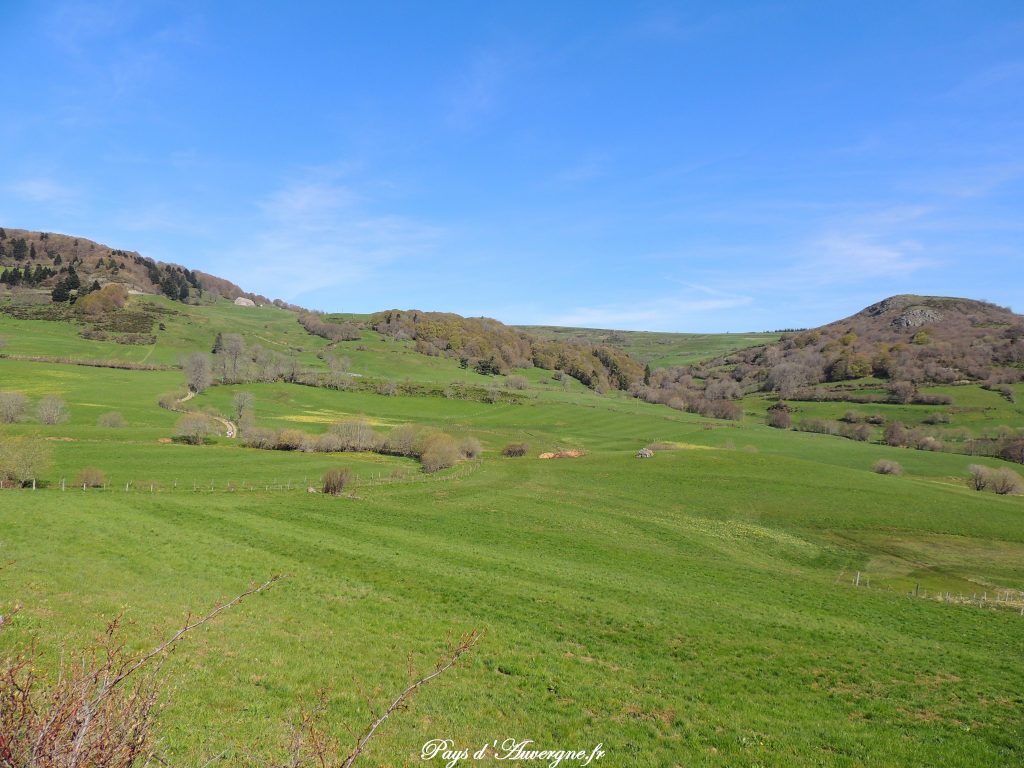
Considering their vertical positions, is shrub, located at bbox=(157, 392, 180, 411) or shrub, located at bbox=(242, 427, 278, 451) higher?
shrub, located at bbox=(157, 392, 180, 411)

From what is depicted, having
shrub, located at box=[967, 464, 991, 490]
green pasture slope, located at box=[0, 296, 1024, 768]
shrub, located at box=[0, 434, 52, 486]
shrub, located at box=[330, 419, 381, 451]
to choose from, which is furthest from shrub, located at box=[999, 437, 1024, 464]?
shrub, located at box=[0, 434, 52, 486]

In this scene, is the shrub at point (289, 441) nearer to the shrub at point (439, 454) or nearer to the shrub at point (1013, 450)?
the shrub at point (439, 454)

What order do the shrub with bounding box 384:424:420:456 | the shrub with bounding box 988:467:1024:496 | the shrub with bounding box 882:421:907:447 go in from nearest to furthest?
the shrub with bounding box 988:467:1024:496 < the shrub with bounding box 384:424:420:456 < the shrub with bounding box 882:421:907:447

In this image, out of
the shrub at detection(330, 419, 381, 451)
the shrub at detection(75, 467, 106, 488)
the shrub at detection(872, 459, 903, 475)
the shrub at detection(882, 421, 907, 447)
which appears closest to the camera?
the shrub at detection(75, 467, 106, 488)

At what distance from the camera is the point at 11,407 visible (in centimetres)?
7644

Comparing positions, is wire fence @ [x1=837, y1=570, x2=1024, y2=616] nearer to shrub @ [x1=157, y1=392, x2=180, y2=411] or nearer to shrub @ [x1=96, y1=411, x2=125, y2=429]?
shrub @ [x1=96, y1=411, x2=125, y2=429]

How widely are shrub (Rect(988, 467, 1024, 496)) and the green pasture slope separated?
11432 millimetres

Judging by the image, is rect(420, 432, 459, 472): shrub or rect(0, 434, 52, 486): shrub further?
rect(420, 432, 459, 472): shrub

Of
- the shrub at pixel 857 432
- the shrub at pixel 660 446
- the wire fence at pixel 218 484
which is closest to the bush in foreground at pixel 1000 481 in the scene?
the shrub at pixel 660 446

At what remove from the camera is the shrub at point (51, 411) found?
7669 cm

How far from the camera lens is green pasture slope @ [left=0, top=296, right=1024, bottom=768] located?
48.8ft

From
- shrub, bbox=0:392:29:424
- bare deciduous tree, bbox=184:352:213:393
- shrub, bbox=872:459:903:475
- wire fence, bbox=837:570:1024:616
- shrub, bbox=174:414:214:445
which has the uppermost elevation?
bare deciduous tree, bbox=184:352:213:393

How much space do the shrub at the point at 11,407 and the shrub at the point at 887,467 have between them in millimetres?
126577

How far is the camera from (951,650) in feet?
80.4
